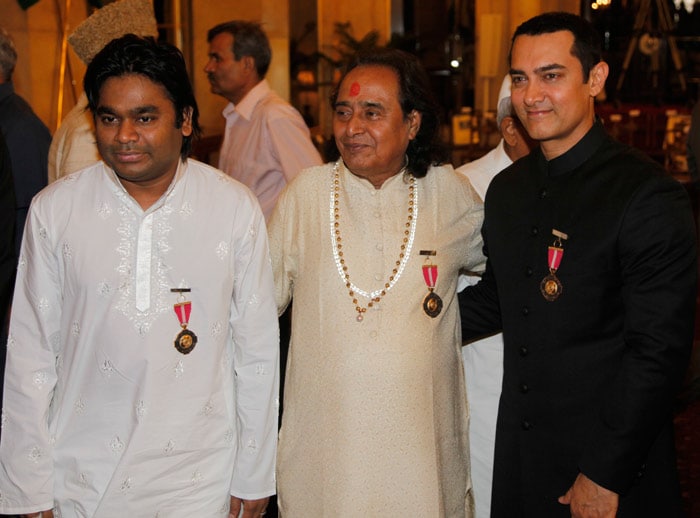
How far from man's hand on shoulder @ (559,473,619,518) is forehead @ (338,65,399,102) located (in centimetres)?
116

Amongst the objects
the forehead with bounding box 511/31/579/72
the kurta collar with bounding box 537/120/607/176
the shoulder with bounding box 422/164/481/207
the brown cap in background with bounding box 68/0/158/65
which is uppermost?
the brown cap in background with bounding box 68/0/158/65

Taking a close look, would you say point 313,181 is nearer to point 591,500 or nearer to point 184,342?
point 184,342

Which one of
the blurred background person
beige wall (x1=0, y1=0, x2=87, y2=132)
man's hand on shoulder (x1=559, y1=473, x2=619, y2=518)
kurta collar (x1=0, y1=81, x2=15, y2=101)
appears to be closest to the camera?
man's hand on shoulder (x1=559, y1=473, x2=619, y2=518)

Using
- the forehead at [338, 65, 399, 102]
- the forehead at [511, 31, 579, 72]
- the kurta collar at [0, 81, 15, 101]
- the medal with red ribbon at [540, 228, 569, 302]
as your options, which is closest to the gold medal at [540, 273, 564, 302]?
the medal with red ribbon at [540, 228, 569, 302]

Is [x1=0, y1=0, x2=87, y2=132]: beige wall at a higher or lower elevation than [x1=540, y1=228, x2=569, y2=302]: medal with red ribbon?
higher

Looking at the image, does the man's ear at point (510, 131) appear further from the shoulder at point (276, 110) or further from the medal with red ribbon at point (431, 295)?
the shoulder at point (276, 110)

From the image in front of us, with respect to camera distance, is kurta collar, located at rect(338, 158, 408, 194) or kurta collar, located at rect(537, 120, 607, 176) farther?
kurta collar, located at rect(338, 158, 408, 194)

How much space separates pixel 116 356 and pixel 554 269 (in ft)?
3.65

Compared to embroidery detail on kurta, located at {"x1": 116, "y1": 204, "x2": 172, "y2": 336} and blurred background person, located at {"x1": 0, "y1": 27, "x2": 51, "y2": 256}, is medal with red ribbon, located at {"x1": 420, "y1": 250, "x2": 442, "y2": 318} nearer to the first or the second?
embroidery detail on kurta, located at {"x1": 116, "y1": 204, "x2": 172, "y2": 336}

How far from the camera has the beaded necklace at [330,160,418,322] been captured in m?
2.65

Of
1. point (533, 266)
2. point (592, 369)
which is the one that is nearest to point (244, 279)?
point (533, 266)

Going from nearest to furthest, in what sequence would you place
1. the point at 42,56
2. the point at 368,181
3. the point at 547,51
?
1. the point at 547,51
2. the point at 368,181
3. the point at 42,56

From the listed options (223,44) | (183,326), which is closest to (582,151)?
(183,326)

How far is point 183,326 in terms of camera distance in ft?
7.77
